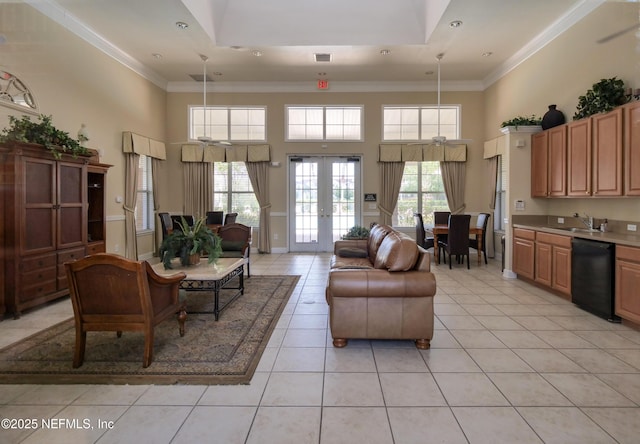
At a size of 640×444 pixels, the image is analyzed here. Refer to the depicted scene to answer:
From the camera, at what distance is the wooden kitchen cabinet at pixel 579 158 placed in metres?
4.31

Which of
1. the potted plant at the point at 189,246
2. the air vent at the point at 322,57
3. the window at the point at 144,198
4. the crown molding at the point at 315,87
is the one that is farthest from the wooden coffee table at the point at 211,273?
the crown molding at the point at 315,87

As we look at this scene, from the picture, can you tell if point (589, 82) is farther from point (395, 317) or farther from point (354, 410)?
point (354, 410)

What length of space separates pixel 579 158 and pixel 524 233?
52.3 inches

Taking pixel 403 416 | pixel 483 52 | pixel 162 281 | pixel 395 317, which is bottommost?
pixel 403 416

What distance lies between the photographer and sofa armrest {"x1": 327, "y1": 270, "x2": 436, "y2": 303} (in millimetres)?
2873

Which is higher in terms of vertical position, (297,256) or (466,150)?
(466,150)

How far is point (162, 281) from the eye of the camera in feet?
8.88

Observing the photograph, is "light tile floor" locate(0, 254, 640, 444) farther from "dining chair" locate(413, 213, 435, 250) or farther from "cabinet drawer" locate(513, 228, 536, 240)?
"dining chair" locate(413, 213, 435, 250)

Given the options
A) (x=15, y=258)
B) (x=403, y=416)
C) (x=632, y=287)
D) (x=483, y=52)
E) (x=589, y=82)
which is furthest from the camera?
(x=483, y=52)

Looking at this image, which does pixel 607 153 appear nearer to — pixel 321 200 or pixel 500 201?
pixel 500 201

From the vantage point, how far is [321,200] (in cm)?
835

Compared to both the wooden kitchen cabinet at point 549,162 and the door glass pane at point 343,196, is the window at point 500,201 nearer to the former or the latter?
the wooden kitchen cabinet at point 549,162

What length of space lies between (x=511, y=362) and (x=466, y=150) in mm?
6282

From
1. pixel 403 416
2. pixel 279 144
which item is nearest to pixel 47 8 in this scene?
pixel 279 144
